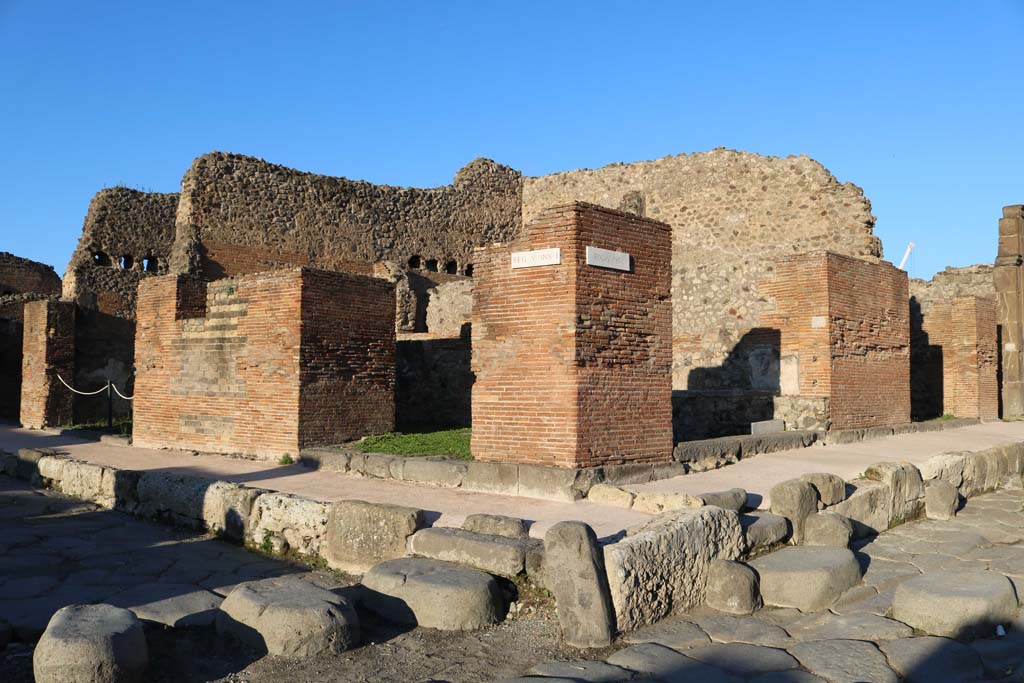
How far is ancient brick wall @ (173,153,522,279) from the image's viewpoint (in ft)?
59.9

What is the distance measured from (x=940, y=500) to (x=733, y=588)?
11.7ft

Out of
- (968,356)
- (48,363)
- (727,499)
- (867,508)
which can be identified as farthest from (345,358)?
(968,356)

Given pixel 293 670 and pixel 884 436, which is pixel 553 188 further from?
pixel 293 670

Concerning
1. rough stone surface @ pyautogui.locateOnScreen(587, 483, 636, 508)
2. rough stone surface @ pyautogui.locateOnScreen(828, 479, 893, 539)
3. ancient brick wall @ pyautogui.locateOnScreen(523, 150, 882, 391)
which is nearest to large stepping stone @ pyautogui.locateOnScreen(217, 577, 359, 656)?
rough stone surface @ pyautogui.locateOnScreen(587, 483, 636, 508)

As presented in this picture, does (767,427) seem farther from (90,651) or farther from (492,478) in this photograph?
(90,651)

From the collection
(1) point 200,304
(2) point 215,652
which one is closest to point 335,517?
(2) point 215,652

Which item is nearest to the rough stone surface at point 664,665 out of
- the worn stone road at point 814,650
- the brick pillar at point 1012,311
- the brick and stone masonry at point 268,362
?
the worn stone road at point 814,650

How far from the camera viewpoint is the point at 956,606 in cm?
425

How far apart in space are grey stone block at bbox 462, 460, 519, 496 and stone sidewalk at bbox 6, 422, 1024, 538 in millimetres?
145

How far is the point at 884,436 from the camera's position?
11.9m

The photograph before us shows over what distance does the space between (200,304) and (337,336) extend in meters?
2.64

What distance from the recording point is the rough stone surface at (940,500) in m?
7.23

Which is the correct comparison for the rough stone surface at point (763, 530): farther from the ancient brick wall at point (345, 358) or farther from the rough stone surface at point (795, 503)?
the ancient brick wall at point (345, 358)

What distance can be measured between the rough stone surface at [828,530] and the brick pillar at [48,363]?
14272 mm
